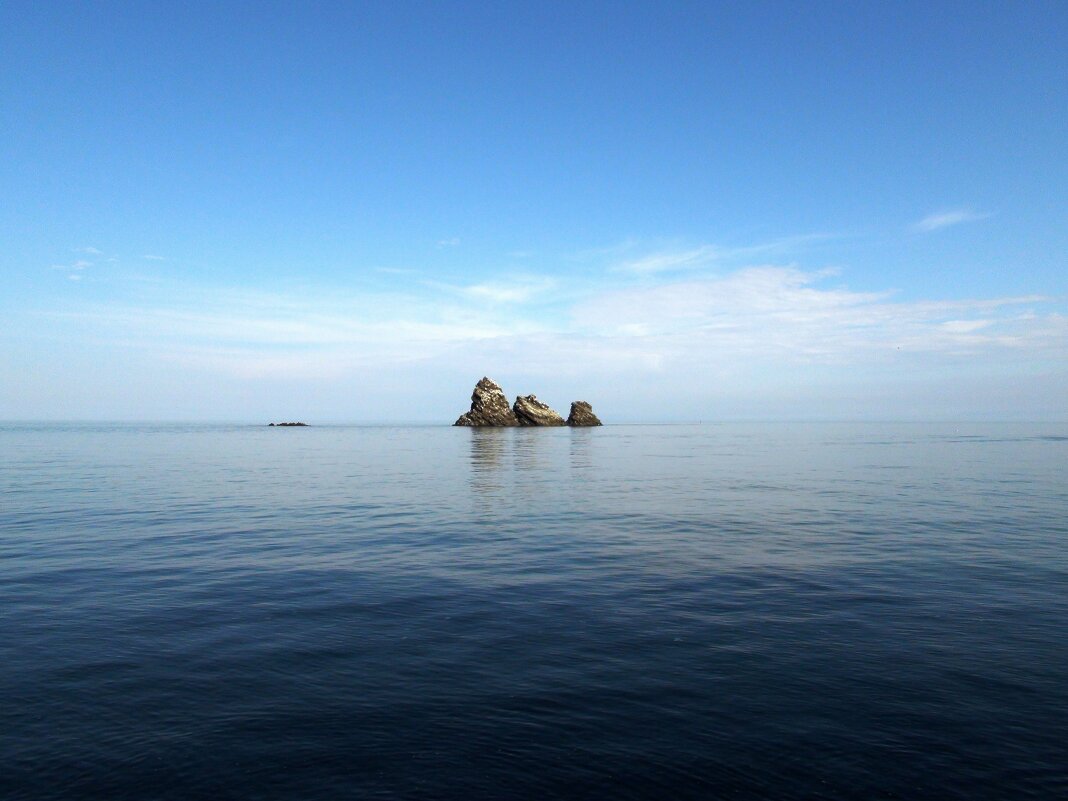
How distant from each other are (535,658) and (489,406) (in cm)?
18079

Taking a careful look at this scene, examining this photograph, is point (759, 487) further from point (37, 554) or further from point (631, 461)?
point (37, 554)

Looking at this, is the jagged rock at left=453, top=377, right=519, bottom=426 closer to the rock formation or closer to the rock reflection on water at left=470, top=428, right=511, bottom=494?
the rock formation

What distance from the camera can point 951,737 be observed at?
947cm

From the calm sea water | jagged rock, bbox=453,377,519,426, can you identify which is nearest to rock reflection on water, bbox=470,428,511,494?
the calm sea water

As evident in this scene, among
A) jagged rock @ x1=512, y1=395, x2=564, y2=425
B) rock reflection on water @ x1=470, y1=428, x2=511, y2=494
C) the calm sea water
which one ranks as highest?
jagged rock @ x1=512, y1=395, x2=564, y2=425

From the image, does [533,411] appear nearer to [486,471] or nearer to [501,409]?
[501,409]

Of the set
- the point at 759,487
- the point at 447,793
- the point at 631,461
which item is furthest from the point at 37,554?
the point at 631,461

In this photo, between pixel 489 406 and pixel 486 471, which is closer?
pixel 486 471

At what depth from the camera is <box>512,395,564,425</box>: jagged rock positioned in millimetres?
193250

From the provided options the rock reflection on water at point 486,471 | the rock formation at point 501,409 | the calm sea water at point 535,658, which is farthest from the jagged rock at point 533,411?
the calm sea water at point 535,658

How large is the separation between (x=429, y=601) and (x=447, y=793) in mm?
8808

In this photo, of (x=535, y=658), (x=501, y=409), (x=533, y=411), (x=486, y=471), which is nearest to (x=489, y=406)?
(x=501, y=409)

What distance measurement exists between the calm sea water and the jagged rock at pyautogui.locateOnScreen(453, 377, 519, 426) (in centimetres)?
16158

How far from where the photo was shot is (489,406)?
192875 millimetres
